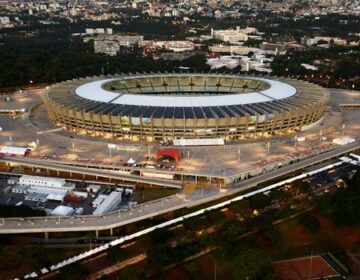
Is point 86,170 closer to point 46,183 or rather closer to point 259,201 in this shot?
point 46,183

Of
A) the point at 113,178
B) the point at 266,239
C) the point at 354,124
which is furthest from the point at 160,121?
the point at 354,124

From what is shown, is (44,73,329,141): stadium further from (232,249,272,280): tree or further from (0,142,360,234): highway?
(232,249,272,280): tree

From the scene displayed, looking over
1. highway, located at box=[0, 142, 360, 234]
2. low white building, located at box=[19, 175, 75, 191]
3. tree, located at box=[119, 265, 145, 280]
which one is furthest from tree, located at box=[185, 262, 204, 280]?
low white building, located at box=[19, 175, 75, 191]

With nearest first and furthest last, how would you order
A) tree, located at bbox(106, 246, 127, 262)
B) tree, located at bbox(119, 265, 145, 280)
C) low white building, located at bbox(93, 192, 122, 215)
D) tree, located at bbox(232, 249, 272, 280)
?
1. tree, located at bbox(119, 265, 145, 280)
2. tree, located at bbox(232, 249, 272, 280)
3. tree, located at bbox(106, 246, 127, 262)
4. low white building, located at bbox(93, 192, 122, 215)

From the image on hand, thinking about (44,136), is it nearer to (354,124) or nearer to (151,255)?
(151,255)

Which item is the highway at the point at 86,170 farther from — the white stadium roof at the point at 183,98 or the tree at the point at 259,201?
the white stadium roof at the point at 183,98

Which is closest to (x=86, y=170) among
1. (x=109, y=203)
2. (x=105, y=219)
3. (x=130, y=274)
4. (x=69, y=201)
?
(x=69, y=201)
